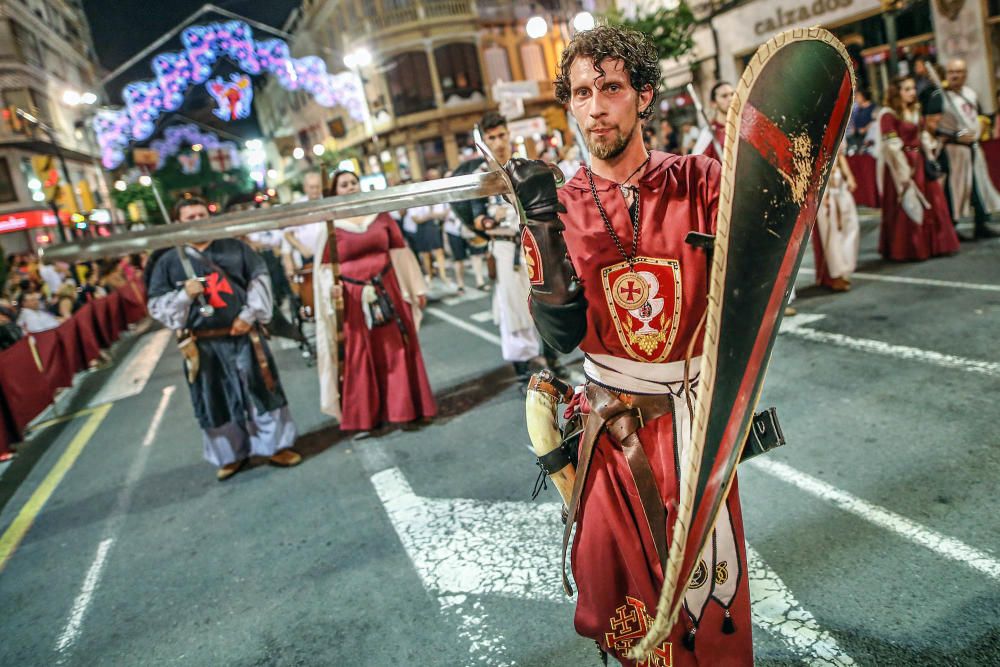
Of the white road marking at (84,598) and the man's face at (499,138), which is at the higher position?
the man's face at (499,138)

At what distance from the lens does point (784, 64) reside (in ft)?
4.64

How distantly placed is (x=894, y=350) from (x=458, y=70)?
36.4 m

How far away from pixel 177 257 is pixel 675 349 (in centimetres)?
415

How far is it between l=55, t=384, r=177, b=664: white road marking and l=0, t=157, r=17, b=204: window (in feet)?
113

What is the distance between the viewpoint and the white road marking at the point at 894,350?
175 inches

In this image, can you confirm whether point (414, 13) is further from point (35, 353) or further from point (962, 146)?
point (962, 146)

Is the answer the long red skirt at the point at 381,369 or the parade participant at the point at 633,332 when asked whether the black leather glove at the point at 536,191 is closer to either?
the parade participant at the point at 633,332

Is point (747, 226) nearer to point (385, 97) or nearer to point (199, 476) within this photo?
point (199, 476)

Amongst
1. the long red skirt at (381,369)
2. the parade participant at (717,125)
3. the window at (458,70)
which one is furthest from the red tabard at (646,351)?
the window at (458,70)

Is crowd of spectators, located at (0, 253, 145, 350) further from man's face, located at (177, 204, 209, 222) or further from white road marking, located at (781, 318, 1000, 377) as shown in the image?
white road marking, located at (781, 318, 1000, 377)

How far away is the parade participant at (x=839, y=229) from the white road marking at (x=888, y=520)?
3937 millimetres

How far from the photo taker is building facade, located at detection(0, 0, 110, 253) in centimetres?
3288

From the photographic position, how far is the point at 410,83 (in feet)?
122

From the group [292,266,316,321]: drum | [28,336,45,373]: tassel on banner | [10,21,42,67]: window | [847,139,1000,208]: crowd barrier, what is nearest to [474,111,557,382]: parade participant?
[292,266,316,321]: drum
